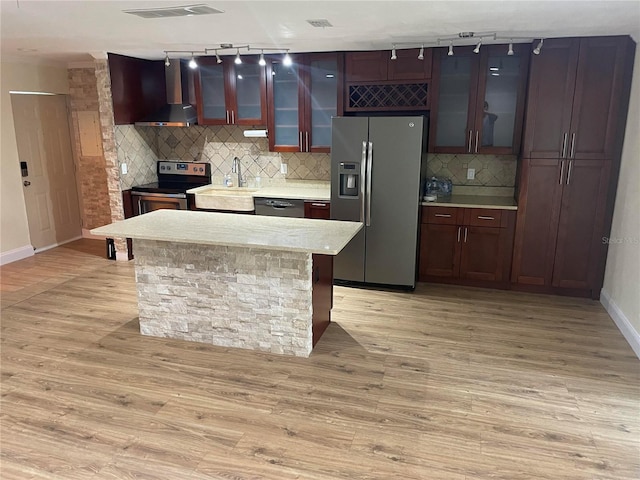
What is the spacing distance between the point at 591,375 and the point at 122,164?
5.14 metres

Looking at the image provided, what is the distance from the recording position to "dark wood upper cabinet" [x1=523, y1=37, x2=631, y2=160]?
400cm

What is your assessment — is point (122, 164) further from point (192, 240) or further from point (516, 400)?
point (516, 400)

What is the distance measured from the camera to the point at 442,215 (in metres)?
4.64

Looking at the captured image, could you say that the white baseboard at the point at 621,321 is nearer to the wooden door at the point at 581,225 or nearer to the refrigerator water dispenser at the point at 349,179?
the wooden door at the point at 581,225

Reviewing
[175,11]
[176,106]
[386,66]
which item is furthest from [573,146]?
[176,106]

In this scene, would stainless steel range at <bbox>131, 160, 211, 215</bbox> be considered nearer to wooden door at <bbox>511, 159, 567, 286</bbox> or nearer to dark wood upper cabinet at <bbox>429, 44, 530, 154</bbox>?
dark wood upper cabinet at <bbox>429, 44, 530, 154</bbox>

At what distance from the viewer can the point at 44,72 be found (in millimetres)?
5863

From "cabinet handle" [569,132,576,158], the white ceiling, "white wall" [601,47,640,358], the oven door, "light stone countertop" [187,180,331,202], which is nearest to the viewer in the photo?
the white ceiling

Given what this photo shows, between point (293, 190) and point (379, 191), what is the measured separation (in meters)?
1.23

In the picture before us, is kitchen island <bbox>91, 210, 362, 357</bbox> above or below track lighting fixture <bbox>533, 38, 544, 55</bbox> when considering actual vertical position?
below

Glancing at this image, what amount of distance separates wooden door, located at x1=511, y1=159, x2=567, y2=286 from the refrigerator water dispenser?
156cm


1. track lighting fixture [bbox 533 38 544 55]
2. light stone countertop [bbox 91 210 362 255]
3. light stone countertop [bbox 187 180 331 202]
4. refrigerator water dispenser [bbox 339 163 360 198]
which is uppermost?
track lighting fixture [bbox 533 38 544 55]

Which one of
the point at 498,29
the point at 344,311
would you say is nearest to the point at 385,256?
the point at 344,311

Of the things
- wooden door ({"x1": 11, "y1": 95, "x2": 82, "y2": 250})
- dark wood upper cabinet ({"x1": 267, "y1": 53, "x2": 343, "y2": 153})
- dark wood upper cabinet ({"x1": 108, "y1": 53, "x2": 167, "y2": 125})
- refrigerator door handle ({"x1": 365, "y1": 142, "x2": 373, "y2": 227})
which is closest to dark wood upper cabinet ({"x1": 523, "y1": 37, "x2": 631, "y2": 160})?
refrigerator door handle ({"x1": 365, "y1": 142, "x2": 373, "y2": 227})
